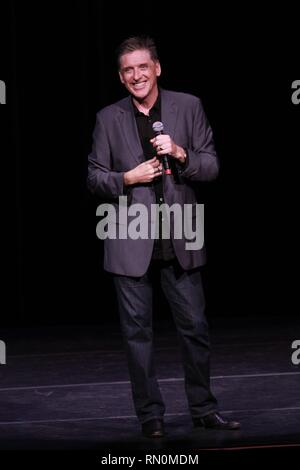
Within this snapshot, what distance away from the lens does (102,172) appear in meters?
3.33

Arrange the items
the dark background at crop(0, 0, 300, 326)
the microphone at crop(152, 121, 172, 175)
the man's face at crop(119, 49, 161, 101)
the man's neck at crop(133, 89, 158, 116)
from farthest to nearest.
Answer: the dark background at crop(0, 0, 300, 326) < the man's neck at crop(133, 89, 158, 116) < the man's face at crop(119, 49, 161, 101) < the microphone at crop(152, 121, 172, 175)

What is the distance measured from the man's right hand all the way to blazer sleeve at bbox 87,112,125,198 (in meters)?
0.05

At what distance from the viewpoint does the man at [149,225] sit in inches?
130

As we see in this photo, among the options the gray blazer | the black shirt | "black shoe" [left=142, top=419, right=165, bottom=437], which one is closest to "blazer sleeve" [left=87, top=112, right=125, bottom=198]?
the gray blazer

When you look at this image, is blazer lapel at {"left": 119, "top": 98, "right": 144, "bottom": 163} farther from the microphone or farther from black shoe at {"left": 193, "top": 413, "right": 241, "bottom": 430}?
black shoe at {"left": 193, "top": 413, "right": 241, "bottom": 430}

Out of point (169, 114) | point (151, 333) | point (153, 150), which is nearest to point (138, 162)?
point (153, 150)

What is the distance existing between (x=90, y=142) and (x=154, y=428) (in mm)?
3371

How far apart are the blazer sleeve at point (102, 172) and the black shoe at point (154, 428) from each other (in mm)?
763

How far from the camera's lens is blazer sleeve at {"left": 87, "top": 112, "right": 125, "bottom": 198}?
129 inches

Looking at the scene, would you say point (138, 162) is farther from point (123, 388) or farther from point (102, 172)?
point (123, 388)

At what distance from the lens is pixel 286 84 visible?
638cm

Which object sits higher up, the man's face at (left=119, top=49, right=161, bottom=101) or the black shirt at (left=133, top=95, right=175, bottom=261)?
the man's face at (left=119, top=49, right=161, bottom=101)
